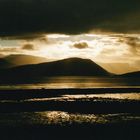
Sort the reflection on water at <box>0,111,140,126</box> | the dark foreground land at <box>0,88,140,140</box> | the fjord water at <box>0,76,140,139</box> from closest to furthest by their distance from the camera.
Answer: the dark foreground land at <box>0,88,140,140</box> < the fjord water at <box>0,76,140,139</box> < the reflection on water at <box>0,111,140,126</box>

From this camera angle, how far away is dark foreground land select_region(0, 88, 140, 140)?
34.4m

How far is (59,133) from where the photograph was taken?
1393 inches

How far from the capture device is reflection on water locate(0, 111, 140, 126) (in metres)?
41.7

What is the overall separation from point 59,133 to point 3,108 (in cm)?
2010

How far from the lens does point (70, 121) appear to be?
42.2 metres

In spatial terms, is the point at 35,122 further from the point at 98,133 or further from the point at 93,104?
the point at 93,104

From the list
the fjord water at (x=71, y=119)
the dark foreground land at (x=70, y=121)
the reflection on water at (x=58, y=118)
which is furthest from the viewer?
the reflection on water at (x=58, y=118)

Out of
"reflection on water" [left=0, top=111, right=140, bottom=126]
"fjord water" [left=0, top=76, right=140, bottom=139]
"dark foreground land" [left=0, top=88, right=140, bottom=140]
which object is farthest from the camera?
"reflection on water" [left=0, top=111, right=140, bottom=126]

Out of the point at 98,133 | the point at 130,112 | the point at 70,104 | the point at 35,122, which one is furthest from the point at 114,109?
the point at 98,133

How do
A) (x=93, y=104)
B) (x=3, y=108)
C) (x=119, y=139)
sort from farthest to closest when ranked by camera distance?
(x=93, y=104)
(x=3, y=108)
(x=119, y=139)

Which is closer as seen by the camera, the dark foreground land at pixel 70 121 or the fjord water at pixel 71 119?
the dark foreground land at pixel 70 121

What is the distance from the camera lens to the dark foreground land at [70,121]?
34369 millimetres

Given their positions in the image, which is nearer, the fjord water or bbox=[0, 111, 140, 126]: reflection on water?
the fjord water

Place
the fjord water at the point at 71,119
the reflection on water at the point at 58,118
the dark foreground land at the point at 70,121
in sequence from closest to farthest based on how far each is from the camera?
the dark foreground land at the point at 70,121 → the fjord water at the point at 71,119 → the reflection on water at the point at 58,118
